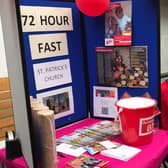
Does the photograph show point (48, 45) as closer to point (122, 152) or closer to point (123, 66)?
point (123, 66)

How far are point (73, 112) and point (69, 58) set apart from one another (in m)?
0.35

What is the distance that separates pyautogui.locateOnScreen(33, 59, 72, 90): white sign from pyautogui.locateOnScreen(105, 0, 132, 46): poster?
11.9 inches

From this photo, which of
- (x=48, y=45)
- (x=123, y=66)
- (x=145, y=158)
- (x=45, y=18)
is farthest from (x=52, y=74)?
(x=145, y=158)

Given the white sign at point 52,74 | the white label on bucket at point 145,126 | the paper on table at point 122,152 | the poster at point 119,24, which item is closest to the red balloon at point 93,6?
the poster at point 119,24

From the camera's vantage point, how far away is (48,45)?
1.51m

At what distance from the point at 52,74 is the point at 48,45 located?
0.17m

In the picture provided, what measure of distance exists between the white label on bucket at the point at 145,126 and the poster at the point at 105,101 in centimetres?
36

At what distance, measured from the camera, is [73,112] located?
1.68 metres

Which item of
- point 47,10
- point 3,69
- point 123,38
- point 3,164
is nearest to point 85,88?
point 123,38

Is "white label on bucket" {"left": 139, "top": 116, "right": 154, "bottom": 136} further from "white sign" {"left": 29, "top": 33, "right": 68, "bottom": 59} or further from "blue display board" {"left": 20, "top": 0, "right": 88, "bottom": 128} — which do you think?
"white sign" {"left": 29, "top": 33, "right": 68, "bottom": 59}

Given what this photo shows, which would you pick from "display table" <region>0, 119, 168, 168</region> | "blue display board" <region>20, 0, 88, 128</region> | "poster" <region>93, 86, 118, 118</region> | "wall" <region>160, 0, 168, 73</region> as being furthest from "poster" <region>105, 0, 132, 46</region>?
"wall" <region>160, 0, 168, 73</region>

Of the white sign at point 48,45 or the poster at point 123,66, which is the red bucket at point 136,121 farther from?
the white sign at point 48,45

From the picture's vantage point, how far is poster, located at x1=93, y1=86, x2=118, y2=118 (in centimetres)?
166

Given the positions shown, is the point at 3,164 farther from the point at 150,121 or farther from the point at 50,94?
the point at 150,121
